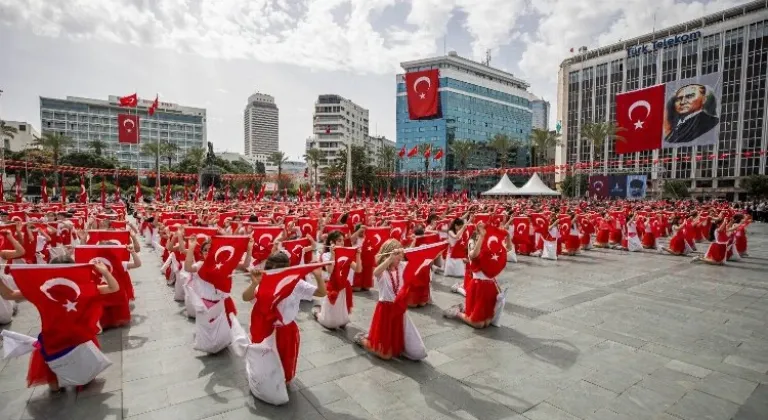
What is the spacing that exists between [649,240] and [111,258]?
19.5 meters

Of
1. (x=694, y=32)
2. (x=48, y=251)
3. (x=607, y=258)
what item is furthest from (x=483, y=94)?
(x=48, y=251)

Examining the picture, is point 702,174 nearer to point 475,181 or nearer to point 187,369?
point 475,181

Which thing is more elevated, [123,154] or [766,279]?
[123,154]

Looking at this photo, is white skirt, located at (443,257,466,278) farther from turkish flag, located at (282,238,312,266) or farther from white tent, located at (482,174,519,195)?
white tent, located at (482,174,519,195)

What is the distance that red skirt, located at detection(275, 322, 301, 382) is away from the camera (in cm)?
445

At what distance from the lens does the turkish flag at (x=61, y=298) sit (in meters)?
4.22

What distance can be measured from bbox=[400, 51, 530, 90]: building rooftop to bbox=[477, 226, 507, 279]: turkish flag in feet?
369

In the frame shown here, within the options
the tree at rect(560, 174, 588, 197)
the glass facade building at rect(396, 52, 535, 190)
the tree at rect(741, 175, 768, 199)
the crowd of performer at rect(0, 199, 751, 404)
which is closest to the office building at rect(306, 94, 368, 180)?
the glass facade building at rect(396, 52, 535, 190)

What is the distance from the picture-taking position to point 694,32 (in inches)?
2773

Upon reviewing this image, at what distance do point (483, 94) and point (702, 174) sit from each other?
194ft

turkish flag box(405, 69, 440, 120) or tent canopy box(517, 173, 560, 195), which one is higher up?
turkish flag box(405, 69, 440, 120)

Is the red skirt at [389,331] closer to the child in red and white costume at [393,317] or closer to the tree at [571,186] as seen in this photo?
the child in red and white costume at [393,317]

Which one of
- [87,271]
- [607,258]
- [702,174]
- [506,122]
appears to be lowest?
[607,258]

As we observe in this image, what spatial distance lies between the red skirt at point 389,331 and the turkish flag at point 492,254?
198cm
